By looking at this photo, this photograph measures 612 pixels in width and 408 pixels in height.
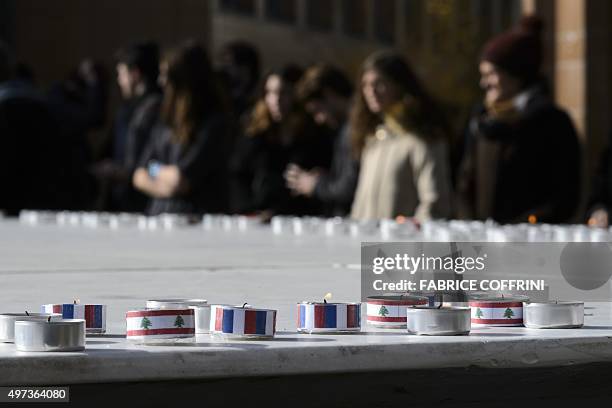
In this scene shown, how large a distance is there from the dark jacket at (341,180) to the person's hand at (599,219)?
1518 mm

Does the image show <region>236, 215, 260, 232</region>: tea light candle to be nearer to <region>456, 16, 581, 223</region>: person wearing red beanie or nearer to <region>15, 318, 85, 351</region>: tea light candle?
<region>456, 16, 581, 223</region>: person wearing red beanie

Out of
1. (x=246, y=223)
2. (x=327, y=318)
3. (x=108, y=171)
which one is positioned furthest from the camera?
(x=108, y=171)

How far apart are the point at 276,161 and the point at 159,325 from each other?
23.5 feet

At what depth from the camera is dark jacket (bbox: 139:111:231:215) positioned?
9.08 m

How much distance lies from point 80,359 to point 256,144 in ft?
24.4

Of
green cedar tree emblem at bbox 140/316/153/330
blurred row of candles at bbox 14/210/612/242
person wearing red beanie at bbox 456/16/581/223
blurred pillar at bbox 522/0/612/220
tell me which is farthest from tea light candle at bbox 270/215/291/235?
blurred pillar at bbox 522/0/612/220

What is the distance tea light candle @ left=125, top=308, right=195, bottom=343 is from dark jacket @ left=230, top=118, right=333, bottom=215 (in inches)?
279

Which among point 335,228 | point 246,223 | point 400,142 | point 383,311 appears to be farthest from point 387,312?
point 246,223

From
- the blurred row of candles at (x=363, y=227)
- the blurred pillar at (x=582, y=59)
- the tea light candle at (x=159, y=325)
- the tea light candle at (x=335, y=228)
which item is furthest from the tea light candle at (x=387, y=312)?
the blurred pillar at (x=582, y=59)

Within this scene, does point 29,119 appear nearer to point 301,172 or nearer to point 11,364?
point 301,172

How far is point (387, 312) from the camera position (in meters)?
3.11

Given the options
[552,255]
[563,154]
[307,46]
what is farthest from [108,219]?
[307,46]

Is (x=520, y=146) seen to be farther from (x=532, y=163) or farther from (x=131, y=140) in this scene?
(x=131, y=140)

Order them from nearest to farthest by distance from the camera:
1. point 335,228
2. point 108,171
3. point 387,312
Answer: point 387,312, point 335,228, point 108,171
